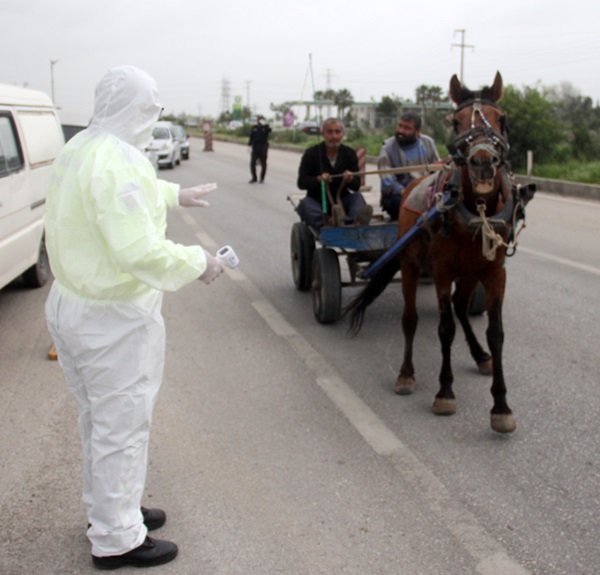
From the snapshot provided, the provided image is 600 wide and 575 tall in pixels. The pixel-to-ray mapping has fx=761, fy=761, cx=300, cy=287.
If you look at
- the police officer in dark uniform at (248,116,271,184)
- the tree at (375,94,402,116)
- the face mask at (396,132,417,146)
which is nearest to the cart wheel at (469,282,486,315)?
the face mask at (396,132,417,146)

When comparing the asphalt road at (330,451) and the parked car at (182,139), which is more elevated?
the parked car at (182,139)

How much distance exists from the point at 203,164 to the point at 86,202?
A: 28.3 meters

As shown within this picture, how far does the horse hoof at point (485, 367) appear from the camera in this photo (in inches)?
218

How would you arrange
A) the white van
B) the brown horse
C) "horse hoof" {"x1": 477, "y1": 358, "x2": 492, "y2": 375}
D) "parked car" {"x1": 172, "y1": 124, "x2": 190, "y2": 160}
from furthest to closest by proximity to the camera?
1. "parked car" {"x1": 172, "y1": 124, "x2": 190, "y2": 160}
2. the white van
3. "horse hoof" {"x1": 477, "y1": 358, "x2": 492, "y2": 375}
4. the brown horse

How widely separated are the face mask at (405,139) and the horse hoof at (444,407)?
9.59 ft

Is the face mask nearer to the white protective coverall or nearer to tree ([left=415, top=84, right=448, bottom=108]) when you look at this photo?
the white protective coverall

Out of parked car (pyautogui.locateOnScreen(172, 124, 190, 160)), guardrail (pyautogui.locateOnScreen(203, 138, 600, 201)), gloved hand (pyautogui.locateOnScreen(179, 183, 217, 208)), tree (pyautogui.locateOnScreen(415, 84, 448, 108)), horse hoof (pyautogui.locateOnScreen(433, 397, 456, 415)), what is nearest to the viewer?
gloved hand (pyautogui.locateOnScreen(179, 183, 217, 208))

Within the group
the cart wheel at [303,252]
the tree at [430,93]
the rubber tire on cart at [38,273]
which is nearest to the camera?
the cart wheel at [303,252]

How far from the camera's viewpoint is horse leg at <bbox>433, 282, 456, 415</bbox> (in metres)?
4.82

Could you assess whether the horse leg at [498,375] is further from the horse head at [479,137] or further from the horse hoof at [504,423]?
the horse head at [479,137]

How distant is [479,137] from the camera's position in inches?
171

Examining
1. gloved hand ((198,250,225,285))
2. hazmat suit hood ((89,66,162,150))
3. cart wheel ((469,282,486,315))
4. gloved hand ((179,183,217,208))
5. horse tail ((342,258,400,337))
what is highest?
hazmat suit hood ((89,66,162,150))

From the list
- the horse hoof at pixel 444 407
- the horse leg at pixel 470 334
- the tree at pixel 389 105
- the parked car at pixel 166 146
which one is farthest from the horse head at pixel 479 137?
the tree at pixel 389 105

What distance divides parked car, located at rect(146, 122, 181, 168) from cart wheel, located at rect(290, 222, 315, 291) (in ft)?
62.1
